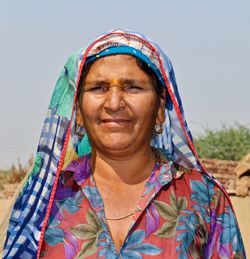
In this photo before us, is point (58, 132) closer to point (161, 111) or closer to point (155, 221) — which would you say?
point (161, 111)

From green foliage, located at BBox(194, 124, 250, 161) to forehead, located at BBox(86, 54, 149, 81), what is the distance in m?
16.4

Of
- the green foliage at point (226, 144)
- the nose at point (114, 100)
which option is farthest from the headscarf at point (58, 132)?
the green foliage at point (226, 144)

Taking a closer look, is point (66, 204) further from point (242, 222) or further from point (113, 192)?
point (242, 222)

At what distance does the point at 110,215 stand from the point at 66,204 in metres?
0.19

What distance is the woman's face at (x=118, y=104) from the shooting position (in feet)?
11.1

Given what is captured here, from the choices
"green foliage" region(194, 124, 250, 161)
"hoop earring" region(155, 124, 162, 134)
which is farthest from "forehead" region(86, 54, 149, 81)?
"green foliage" region(194, 124, 250, 161)

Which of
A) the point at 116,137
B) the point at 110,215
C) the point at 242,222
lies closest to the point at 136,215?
the point at 110,215

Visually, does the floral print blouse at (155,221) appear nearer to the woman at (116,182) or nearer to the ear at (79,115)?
the woman at (116,182)

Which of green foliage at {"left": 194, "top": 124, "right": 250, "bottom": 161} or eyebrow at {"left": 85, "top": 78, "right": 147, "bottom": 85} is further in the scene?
green foliage at {"left": 194, "top": 124, "right": 250, "bottom": 161}

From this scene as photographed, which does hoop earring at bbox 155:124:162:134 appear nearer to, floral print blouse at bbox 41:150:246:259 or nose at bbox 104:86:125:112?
floral print blouse at bbox 41:150:246:259

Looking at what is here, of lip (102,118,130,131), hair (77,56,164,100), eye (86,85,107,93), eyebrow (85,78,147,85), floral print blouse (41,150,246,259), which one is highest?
hair (77,56,164,100)

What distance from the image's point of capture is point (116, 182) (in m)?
3.53

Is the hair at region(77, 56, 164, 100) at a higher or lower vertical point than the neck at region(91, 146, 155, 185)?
higher

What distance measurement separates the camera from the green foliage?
65.2 ft
